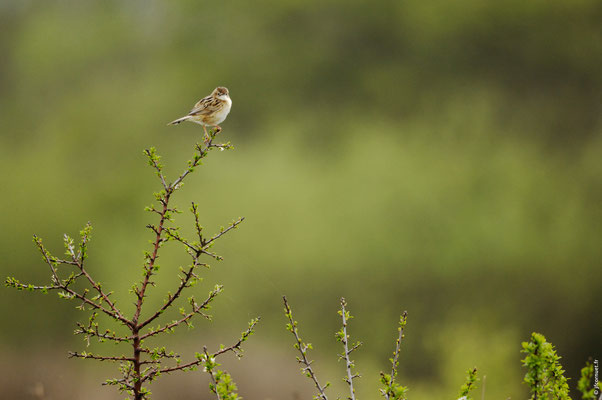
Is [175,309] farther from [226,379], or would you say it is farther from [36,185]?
[226,379]

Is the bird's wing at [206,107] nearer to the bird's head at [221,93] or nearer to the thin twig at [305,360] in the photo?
the bird's head at [221,93]

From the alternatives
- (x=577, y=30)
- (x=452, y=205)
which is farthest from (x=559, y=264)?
(x=577, y=30)

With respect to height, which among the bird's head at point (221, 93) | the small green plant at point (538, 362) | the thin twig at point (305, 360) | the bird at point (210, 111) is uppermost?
the bird's head at point (221, 93)

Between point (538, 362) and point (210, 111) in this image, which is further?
point (210, 111)

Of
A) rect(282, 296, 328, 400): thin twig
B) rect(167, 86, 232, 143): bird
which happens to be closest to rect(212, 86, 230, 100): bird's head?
rect(167, 86, 232, 143): bird

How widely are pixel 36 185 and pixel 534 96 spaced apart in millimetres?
19542

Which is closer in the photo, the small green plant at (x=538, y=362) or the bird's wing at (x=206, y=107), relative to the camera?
the small green plant at (x=538, y=362)

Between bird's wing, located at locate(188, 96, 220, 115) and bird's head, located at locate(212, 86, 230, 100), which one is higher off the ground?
bird's head, located at locate(212, 86, 230, 100)

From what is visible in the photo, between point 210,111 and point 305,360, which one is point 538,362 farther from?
point 210,111

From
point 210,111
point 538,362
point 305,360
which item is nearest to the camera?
point 538,362

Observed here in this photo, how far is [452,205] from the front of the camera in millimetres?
20094

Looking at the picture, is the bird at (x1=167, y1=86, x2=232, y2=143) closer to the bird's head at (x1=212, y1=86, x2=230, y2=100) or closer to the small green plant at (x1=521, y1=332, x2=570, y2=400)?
the bird's head at (x1=212, y1=86, x2=230, y2=100)

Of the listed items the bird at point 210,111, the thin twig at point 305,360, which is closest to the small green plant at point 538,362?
the thin twig at point 305,360

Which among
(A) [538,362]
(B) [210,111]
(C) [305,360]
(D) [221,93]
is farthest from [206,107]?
(A) [538,362]
